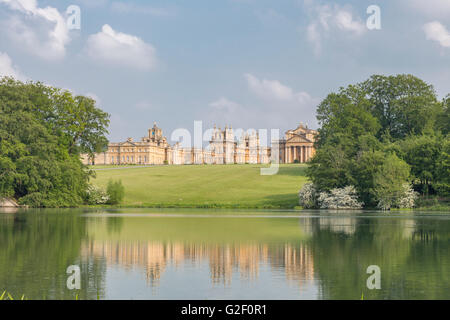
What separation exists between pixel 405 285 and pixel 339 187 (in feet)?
144

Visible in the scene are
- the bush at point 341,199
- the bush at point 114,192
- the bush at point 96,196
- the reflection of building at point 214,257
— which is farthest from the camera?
the bush at point 114,192

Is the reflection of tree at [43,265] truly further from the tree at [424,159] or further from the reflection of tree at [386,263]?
the tree at [424,159]

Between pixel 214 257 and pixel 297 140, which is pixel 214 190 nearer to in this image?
pixel 214 257

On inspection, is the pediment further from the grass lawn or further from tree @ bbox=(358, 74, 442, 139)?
tree @ bbox=(358, 74, 442, 139)

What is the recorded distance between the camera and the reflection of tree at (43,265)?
408 inches

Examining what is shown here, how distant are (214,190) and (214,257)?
52.1 m

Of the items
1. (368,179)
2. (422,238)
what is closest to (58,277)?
(422,238)

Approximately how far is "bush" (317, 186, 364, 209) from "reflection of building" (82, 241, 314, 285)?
3480 centimetres

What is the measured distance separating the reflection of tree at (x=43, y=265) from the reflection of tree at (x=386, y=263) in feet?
16.0

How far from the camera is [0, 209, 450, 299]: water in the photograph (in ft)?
34.1

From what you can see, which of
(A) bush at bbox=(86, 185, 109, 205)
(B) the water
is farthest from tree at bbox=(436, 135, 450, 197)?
(A) bush at bbox=(86, 185, 109, 205)

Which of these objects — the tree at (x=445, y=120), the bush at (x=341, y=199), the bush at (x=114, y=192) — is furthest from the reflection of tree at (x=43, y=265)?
the tree at (x=445, y=120)

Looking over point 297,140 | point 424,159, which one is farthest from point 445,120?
point 297,140
